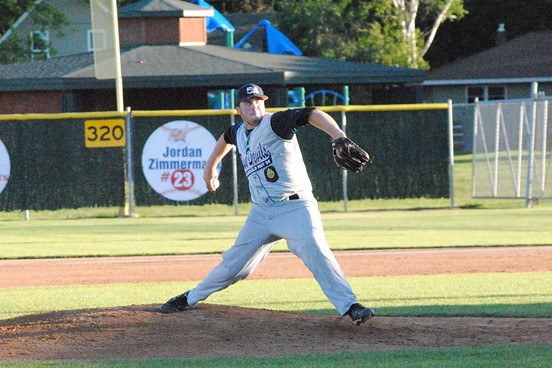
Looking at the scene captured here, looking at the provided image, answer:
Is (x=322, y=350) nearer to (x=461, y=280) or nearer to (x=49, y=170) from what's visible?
(x=461, y=280)

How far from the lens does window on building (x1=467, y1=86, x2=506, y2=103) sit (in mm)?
43875

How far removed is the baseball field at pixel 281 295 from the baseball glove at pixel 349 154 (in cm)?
127

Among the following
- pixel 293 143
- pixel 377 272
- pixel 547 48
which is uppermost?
pixel 547 48

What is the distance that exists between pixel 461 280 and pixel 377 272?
1.29 meters

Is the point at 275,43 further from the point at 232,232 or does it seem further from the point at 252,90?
the point at 252,90

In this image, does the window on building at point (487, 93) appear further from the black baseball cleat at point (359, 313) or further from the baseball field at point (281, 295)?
the black baseball cleat at point (359, 313)

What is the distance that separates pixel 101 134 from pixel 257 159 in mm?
13920

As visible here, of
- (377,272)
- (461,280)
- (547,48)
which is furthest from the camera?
(547,48)

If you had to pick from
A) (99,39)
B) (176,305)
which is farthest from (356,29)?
(176,305)

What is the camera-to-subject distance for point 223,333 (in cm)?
765

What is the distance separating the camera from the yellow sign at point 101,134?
20.9 m

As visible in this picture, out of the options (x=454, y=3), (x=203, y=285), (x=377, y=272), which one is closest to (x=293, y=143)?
(x=203, y=285)

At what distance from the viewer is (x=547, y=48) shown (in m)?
44.5

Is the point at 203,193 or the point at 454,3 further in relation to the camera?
the point at 454,3
